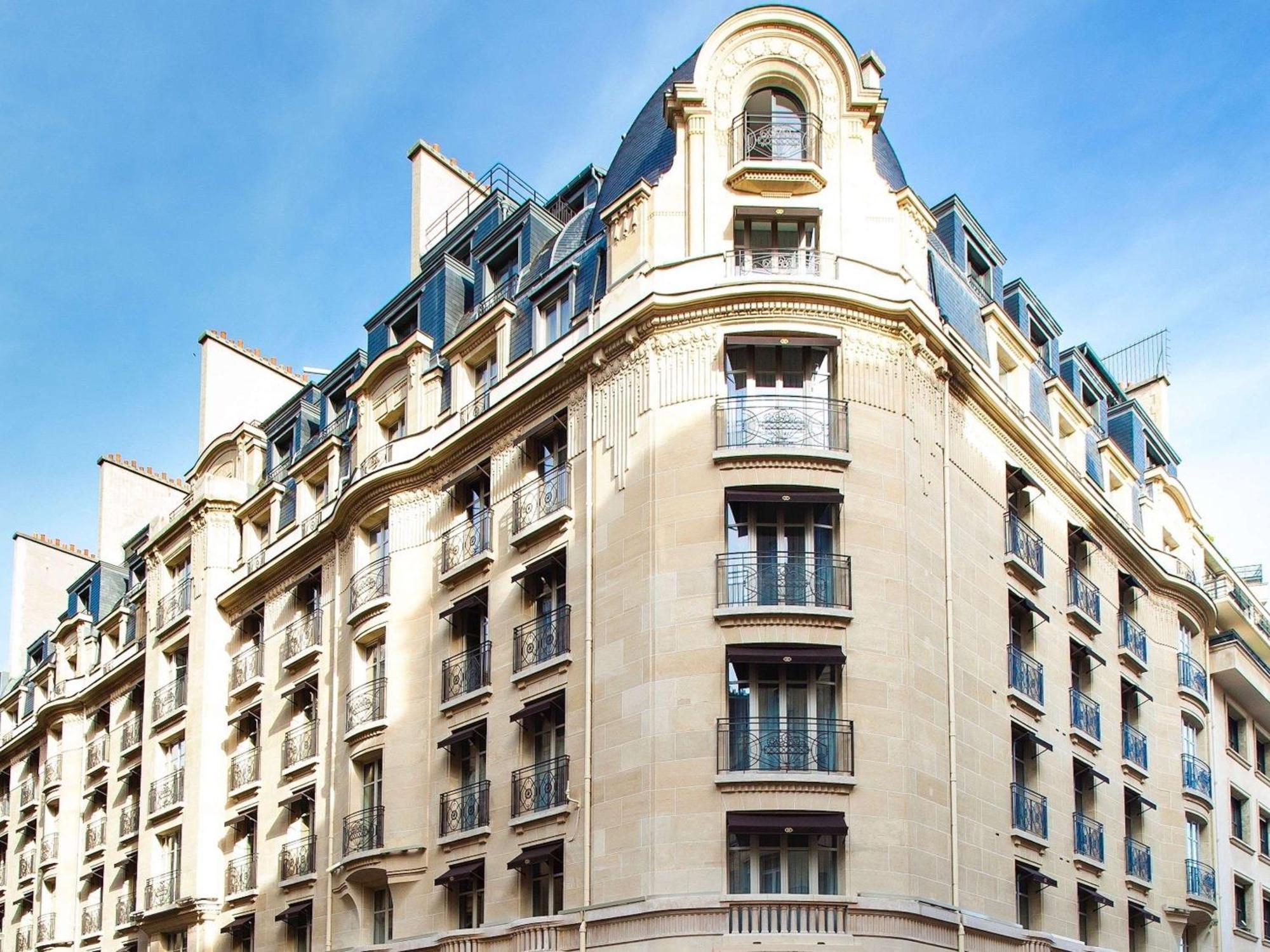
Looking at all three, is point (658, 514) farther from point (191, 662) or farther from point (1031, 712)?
point (191, 662)

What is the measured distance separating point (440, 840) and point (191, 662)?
44.9ft

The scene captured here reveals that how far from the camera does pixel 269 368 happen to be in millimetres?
46406

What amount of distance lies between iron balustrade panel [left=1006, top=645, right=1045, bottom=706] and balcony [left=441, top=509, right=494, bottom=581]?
9.88 m

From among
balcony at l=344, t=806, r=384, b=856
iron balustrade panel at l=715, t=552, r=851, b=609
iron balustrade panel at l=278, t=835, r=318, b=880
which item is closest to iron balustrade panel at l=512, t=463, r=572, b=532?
iron balustrade panel at l=715, t=552, r=851, b=609

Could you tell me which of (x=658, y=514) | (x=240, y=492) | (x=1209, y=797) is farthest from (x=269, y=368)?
(x=1209, y=797)

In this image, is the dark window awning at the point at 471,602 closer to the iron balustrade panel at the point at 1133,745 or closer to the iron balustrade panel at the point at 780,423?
the iron balustrade panel at the point at 780,423

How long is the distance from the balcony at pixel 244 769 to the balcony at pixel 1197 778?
842 inches

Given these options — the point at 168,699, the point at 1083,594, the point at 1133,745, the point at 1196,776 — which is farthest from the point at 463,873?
the point at 1196,776

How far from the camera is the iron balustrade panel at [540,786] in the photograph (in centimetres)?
2630

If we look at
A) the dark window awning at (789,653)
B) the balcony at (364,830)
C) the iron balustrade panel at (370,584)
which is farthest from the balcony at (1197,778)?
the iron balustrade panel at (370,584)

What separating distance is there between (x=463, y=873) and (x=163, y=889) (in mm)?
15075

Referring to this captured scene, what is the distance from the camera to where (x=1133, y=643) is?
35250 mm

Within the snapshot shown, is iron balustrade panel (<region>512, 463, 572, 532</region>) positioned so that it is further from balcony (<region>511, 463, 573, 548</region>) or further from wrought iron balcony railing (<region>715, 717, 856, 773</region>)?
wrought iron balcony railing (<region>715, 717, 856, 773</region>)

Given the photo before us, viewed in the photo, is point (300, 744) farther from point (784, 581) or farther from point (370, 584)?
point (784, 581)
